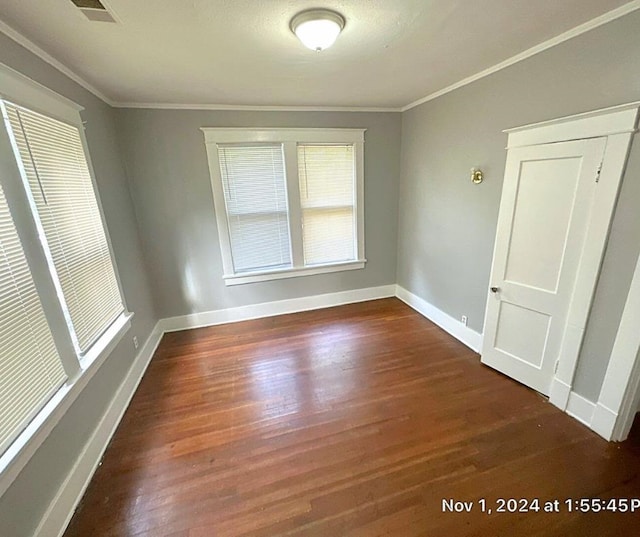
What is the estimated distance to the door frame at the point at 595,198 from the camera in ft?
5.32

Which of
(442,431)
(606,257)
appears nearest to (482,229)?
(606,257)

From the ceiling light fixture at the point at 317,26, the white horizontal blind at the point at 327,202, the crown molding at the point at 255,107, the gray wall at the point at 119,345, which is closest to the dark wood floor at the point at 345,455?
the gray wall at the point at 119,345

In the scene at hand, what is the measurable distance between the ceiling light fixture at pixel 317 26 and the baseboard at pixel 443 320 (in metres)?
2.74

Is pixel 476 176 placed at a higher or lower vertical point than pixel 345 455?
higher

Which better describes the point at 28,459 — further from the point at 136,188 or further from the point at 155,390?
the point at 136,188

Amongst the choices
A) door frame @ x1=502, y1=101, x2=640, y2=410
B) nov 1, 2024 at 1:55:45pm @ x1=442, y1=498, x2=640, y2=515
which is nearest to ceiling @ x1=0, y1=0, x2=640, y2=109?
door frame @ x1=502, y1=101, x2=640, y2=410

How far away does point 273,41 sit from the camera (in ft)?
5.80

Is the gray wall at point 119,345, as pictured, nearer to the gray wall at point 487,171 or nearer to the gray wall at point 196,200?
the gray wall at point 196,200

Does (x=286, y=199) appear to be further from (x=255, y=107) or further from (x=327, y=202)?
(x=255, y=107)

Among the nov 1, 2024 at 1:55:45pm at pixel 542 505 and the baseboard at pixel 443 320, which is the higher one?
the baseboard at pixel 443 320

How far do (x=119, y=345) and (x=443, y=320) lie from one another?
10.6ft

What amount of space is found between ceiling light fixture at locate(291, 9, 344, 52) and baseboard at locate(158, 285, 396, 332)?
9.52 ft

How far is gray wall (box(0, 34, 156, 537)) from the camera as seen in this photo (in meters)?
1.31

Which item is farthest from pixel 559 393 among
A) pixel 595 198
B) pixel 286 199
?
pixel 286 199
